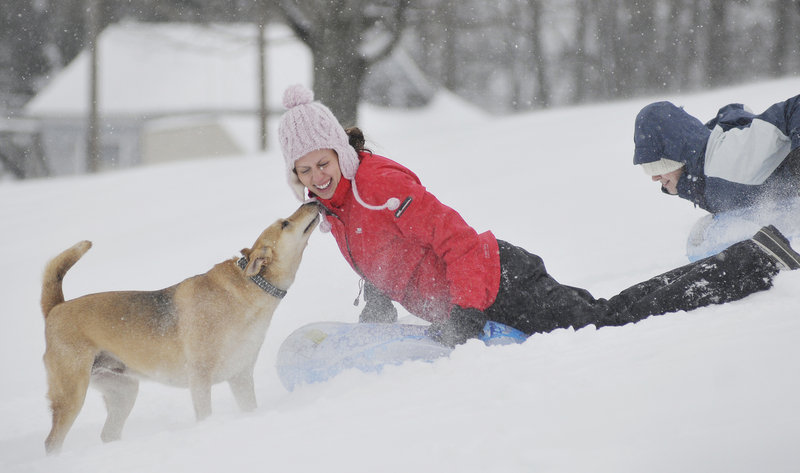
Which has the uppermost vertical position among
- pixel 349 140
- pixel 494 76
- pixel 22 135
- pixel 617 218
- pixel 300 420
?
pixel 494 76

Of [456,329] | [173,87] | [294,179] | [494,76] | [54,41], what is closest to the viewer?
[456,329]

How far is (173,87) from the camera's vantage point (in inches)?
885

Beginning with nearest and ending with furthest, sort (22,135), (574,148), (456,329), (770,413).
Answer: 1. (770,413)
2. (456,329)
3. (574,148)
4. (22,135)

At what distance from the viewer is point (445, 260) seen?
3439 millimetres

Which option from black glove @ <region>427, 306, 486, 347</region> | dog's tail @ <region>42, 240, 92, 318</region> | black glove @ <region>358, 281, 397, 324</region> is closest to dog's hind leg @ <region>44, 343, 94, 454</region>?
dog's tail @ <region>42, 240, 92, 318</region>

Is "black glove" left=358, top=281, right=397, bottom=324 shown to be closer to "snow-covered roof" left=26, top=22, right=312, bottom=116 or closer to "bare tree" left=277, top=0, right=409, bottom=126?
"bare tree" left=277, top=0, right=409, bottom=126

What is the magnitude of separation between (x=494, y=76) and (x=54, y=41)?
20477 millimetres

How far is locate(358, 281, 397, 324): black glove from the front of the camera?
13.2 feet

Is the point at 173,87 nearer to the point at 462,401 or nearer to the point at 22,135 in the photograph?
the point at 22,135

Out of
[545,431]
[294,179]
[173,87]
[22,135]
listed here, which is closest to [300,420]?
[545,431]

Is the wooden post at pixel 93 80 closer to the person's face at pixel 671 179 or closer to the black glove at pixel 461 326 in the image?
the person's face at pixel 671 179

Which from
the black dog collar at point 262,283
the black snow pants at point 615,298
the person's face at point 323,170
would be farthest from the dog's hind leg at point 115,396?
the black snow pants at point 615,298

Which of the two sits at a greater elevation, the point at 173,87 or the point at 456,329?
the point at 173,87

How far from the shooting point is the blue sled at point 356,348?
129 inches
